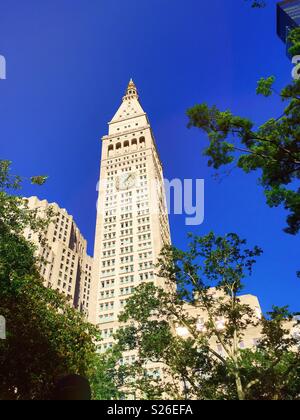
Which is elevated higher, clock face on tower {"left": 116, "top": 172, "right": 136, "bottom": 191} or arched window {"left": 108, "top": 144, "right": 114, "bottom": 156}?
arched window {"left": 108, "top": 144, "right": 114, "bottom": 156}

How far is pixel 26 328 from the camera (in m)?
16.3

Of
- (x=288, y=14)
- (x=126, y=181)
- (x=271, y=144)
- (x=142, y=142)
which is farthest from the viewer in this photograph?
(x=142, y=142)

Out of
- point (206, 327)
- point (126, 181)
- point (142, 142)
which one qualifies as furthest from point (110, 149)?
point (206, 327)

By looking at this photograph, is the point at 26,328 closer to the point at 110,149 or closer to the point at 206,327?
the point at 206,327

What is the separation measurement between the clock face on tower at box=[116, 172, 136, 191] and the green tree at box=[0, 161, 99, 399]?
6359 centimetres

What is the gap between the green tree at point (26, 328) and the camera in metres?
15.2

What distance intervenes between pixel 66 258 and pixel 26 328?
93084 mm

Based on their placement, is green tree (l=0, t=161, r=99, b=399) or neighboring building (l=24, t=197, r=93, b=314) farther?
neighboring building (l=24, t=197, r=93, b=314)

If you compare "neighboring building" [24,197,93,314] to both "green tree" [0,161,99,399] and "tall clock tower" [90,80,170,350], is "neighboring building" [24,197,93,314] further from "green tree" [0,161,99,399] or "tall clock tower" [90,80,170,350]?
"green tree" [0,161,99,399]

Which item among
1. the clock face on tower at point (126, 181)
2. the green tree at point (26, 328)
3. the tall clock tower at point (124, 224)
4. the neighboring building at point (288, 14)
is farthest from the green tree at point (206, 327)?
the neighboring building at point (288, 14)

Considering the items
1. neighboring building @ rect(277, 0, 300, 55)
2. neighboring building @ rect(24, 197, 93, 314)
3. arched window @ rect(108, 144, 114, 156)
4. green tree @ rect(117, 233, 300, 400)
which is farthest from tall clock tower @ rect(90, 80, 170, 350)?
neighboring building @ rect(277, 0, 300, 55)

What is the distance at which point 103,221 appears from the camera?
3110 inches

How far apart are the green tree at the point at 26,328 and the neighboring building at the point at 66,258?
77.8 m

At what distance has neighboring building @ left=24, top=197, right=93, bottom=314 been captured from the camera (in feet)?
321
